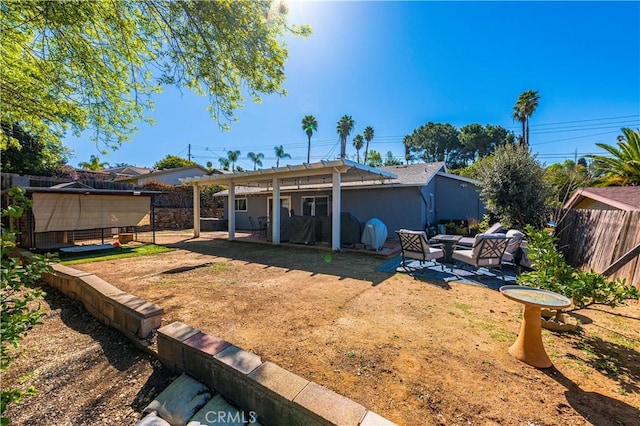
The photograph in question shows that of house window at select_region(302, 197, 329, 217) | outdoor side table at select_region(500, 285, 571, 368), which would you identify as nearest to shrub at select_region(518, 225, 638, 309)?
outdoor side table at select_region(500, 285, 571, 368)

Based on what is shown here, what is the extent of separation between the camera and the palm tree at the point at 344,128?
1603 inches

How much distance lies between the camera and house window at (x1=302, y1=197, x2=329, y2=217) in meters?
14.2

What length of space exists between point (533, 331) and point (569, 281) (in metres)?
1.16

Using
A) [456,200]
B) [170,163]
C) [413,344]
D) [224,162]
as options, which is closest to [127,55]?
[413,344]

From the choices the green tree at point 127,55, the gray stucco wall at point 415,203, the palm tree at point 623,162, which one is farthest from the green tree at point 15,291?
the palm tree at point 623,162

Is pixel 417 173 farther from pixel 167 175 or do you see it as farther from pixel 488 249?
pixel 167 175

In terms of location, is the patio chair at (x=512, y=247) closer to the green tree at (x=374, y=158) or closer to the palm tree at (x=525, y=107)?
the palm tree at (x=525, y=107)

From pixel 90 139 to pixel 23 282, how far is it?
5615mm

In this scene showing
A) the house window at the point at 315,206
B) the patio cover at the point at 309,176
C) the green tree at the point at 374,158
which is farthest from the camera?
the green tree at the point at 374,158

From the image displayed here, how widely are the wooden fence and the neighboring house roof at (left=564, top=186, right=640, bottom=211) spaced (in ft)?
4.93

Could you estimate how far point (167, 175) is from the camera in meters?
25.3

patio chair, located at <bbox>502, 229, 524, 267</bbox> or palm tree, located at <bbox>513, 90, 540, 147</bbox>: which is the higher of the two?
palm tree, located at <bbox>513, 90, 540, 147</bbox>

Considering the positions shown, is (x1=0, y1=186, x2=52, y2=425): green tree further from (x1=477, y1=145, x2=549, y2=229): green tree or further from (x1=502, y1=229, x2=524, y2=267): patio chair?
(x1=477, y1=145, x2=549, y2=229): green tree

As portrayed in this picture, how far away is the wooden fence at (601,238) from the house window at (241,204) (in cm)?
1578
